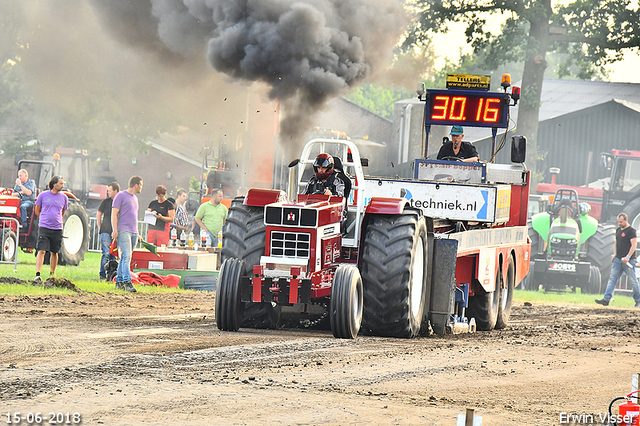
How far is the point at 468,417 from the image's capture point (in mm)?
4664

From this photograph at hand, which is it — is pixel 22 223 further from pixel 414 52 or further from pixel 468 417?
pixel 468 417

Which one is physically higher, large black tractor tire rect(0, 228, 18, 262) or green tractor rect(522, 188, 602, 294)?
green tractor rect(522, 188, 602, 294)

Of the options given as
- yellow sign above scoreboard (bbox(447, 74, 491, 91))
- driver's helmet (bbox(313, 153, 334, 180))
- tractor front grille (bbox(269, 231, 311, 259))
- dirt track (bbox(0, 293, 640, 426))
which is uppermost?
yellow sign above scoreboard (bbox(447, 74, 491, 91))

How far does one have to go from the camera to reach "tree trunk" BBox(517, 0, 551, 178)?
26.9 m

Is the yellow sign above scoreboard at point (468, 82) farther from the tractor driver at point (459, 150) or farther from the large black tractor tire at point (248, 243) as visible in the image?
the large black tractor tire at point (248, 243)

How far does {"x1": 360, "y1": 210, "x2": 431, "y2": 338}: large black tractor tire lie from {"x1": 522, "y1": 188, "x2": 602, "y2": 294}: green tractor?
1268 centimetres

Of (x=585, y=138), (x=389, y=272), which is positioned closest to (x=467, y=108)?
(x=389, y=272)

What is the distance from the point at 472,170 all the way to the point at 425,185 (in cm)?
158

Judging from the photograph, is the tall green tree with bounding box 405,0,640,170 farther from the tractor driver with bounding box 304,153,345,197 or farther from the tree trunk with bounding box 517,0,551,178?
the tractor driver with bounding box 304,153,345,197

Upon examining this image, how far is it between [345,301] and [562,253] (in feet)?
45.6

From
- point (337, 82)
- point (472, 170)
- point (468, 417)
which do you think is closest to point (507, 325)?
point (472, 170)

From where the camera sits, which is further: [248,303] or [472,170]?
[472,170]

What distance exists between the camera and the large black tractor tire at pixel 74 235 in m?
19.7

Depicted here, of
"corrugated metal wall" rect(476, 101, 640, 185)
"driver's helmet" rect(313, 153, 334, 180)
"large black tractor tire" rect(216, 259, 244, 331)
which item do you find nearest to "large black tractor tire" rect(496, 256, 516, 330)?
"driver's helmet" rect(313, 153, 334, 180)
